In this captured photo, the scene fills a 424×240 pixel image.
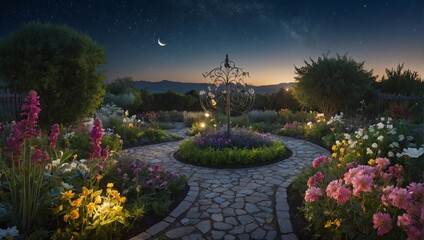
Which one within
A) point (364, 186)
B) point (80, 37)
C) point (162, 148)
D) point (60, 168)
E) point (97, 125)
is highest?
point (80, 37)

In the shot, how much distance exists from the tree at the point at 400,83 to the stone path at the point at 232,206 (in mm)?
13755

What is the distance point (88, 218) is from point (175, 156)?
187 inches

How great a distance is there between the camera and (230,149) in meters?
7.75

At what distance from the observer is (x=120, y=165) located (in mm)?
5730

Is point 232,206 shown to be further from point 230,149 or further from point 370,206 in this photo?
point 230,149

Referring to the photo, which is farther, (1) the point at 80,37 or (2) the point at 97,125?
(1) the point at 80,37

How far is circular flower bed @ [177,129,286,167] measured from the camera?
7.35 m

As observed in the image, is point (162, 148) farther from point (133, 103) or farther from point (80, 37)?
point (133, 103)

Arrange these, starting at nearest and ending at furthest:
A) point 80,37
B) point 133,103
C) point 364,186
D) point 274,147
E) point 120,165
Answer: point 364,186
point 120,165
point 274,147
point 80,37
point 133,103

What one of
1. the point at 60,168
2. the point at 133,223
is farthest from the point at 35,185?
the point at 133,223

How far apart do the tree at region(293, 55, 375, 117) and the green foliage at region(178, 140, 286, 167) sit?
7655 millimetres

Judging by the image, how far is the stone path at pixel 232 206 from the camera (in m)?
3.96

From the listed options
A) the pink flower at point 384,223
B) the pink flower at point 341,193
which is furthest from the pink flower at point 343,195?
the pink flower at point 384,223

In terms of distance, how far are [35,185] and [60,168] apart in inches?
37.9
